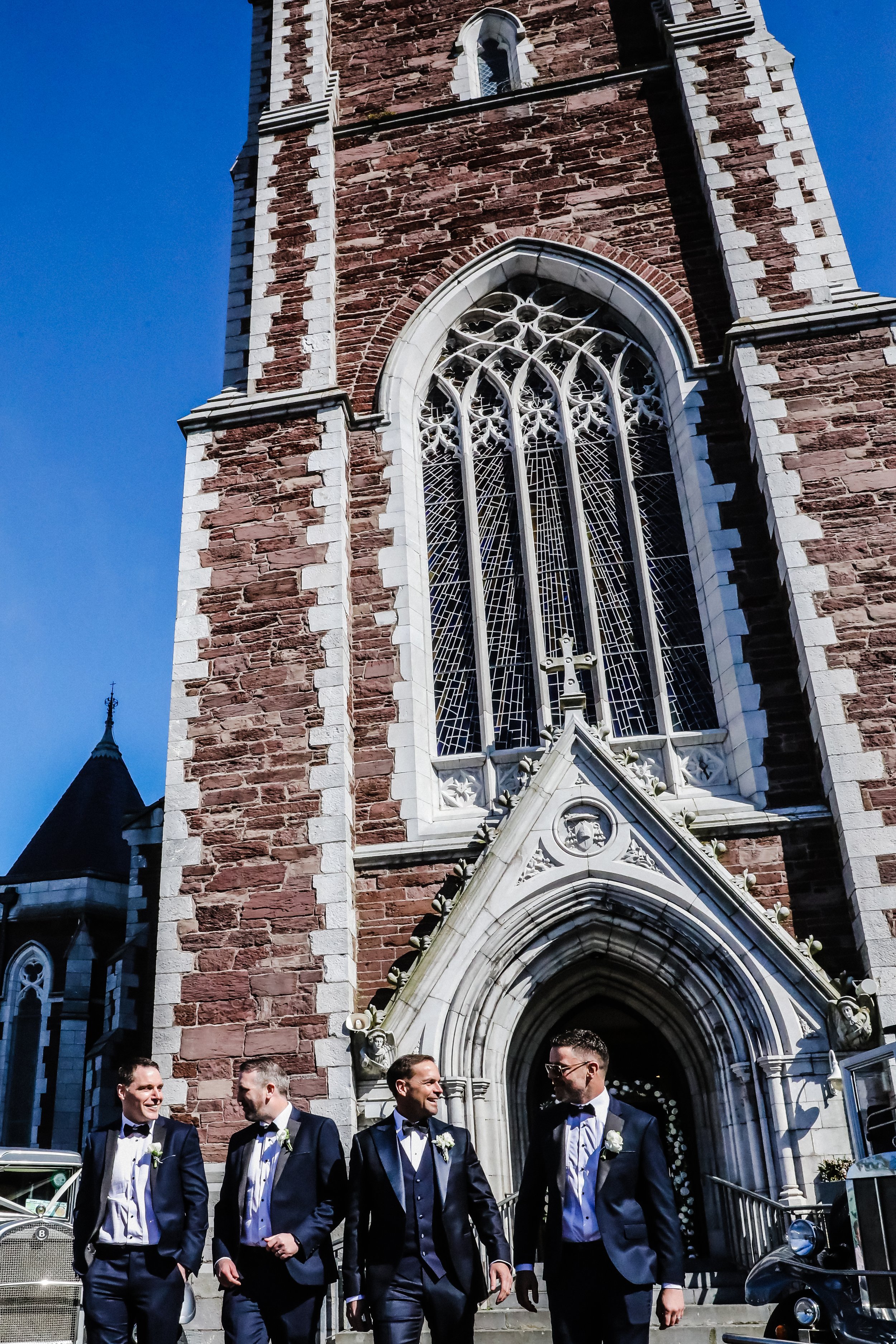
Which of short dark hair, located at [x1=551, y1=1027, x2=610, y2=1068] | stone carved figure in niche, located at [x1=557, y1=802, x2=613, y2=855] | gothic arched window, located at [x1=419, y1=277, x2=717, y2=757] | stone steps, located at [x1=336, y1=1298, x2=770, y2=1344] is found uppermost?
gothic arched window, located at [x1=419, y1=277, x2=717, y2=757]

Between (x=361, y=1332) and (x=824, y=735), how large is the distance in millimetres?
5128

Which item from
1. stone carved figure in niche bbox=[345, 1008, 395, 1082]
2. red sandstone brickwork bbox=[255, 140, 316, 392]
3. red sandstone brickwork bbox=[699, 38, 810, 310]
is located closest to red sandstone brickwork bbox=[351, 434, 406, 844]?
red sandstone brickwork bbox=[255, 140, 316, 392]

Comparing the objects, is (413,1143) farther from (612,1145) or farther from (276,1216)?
(612,1145)

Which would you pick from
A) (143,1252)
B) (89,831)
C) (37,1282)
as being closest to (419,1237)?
(143,1252)

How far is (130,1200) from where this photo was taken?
4660 mm

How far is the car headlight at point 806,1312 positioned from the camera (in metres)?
4.80

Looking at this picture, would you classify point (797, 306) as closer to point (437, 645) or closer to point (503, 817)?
point (437, 645)

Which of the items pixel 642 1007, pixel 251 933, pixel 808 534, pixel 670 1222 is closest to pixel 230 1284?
pixel 670 1222

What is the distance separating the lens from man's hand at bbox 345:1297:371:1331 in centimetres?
416

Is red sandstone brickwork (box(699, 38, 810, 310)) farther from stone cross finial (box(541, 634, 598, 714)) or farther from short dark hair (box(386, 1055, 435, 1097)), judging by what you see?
short dark hair (box(386, 1055, 435, 1097))

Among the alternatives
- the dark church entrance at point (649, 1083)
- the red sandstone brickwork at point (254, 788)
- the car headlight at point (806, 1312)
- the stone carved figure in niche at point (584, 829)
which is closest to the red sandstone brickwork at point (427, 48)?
the red sandstone brickwork at point (254, 788)

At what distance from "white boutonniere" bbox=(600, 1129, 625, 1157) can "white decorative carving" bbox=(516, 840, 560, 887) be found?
464cm

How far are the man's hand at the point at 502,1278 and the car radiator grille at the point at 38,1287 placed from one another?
3.53 meters

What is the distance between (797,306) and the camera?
1065 cm
